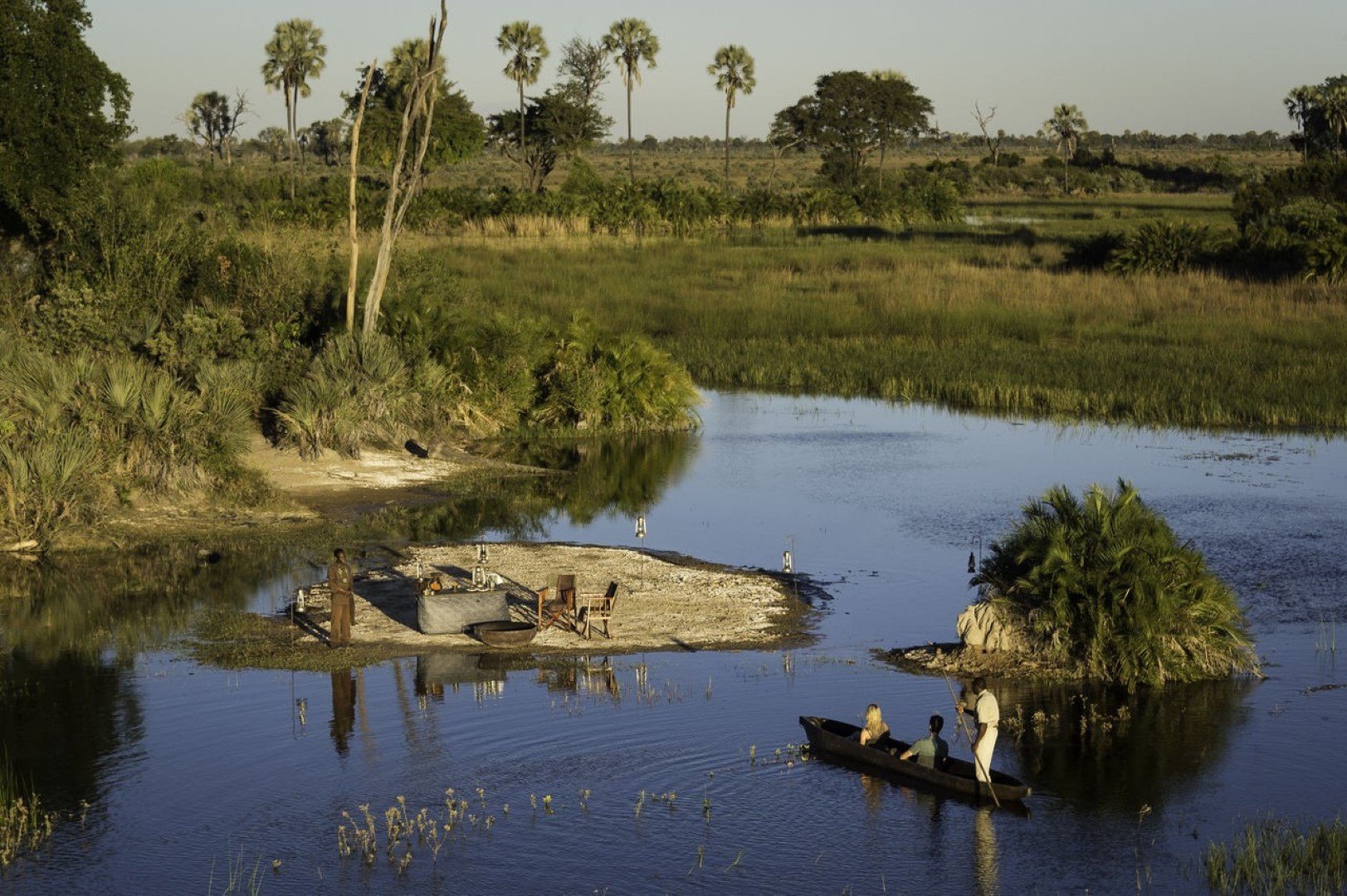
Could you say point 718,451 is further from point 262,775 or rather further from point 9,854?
point 9,854

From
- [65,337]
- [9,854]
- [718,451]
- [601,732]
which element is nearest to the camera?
[9,854]

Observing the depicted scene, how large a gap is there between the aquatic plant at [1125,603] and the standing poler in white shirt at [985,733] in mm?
4370

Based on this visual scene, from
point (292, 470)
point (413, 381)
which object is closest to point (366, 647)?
point (292, 470)

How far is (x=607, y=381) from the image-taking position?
40.3 metres

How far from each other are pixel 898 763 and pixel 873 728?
0.53 metres

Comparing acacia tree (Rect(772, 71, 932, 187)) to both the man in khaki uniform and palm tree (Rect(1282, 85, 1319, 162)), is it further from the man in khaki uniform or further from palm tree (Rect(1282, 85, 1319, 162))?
the man in khaki uniform

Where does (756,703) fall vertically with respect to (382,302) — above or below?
below

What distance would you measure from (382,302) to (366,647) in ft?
66.7

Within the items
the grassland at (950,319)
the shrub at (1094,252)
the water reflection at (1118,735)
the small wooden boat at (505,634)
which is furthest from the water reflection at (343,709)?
the shrub at (1094,252)

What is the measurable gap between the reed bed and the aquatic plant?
66.9ft

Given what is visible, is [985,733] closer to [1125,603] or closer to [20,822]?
[1125,603]

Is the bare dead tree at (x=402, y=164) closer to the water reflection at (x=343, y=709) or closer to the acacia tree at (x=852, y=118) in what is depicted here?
the water reflection at (x=343, y=709)

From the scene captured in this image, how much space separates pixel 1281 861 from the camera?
13922 mm

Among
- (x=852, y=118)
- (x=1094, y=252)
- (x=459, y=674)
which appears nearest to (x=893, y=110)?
(x=852, y=118)
